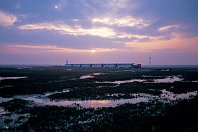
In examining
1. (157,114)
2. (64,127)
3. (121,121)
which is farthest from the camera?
(157,114)

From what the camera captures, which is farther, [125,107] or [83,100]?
[83,100]

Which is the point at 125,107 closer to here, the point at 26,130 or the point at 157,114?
the point at 157,114

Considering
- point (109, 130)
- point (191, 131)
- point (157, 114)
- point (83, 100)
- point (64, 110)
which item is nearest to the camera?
point (191, 131)

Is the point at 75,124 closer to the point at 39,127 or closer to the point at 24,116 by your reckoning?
the point at 39,127

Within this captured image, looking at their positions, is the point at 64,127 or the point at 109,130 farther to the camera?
the point at 64,127

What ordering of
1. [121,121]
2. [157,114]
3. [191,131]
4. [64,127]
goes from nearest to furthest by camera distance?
[191,131], [64,127], [121,121], [157,114]

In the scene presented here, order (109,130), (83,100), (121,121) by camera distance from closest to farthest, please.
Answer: (109,130) < (121,121) < (83,100)

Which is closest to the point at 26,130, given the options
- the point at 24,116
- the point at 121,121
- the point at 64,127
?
the point at 64,127

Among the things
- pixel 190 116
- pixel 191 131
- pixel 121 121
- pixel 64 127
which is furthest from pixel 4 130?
pixel 190 116
